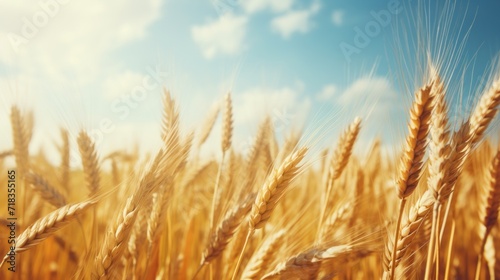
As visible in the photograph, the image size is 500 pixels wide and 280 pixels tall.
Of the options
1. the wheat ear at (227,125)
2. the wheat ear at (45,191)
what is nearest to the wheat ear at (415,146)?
the wheat ear at (227,125)

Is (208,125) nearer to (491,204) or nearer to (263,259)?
(263,259)

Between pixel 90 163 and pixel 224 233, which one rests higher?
pixel 90 163

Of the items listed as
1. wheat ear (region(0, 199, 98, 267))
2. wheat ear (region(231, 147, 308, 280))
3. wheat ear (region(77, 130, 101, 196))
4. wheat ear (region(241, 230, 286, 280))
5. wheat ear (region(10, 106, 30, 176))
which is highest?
wheat ear (region(10, 106, 30, 176))

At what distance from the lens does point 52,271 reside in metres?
2.40

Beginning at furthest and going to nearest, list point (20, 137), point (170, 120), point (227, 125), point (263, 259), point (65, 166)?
point (65, 166) → point (227, 125) → point (20, 137) → point (170, 120) → point (263, 259)

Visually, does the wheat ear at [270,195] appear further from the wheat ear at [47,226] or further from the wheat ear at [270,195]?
the wheat ear at [47,226]

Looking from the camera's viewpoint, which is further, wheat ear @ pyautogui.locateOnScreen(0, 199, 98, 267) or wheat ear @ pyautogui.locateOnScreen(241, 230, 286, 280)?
wheat ear @ pyautogui.locateOnScreen(241, 230, 286, 280)

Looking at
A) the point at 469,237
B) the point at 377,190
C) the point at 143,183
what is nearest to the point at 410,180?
the point at 143,183

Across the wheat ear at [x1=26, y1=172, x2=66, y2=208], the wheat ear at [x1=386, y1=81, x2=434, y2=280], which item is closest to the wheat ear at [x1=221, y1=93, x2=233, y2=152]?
the wheat ear at [x1=26, y1=172, x2=66, y2=208]

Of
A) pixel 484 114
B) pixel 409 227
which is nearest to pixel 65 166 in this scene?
pixel 409 227

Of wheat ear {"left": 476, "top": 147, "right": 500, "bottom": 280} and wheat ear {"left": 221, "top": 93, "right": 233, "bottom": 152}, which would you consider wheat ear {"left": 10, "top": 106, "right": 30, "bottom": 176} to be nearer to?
wheat ear {"left": 221, "top": 93, "right": 233, "bottom": 152}

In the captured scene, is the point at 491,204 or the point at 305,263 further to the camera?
the point at 491,204

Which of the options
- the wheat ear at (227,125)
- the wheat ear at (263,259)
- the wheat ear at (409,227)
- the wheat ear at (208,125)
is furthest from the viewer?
the wheat ear at (208,125)

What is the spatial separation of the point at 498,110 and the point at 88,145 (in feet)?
6.11
